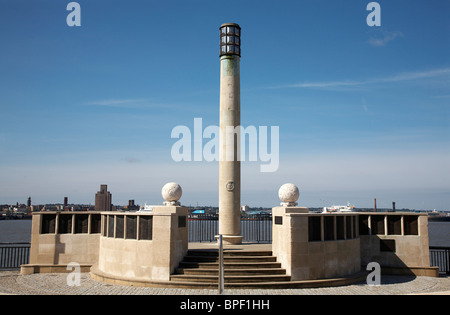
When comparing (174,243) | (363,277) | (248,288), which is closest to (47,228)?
(174,243)

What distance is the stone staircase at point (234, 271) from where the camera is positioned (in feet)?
56.2

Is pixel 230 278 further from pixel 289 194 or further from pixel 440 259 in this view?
pixel 440 259

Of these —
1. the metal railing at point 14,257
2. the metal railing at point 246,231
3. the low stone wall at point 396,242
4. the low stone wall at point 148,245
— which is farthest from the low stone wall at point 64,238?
the low stone wall at point 396,242

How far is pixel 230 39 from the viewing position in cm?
2502

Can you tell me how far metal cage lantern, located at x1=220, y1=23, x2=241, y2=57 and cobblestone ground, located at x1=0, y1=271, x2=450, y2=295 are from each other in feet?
48.6

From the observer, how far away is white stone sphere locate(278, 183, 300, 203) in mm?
19828

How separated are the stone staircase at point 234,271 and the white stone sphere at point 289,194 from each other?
9.16ft

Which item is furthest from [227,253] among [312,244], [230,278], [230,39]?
[230,39]

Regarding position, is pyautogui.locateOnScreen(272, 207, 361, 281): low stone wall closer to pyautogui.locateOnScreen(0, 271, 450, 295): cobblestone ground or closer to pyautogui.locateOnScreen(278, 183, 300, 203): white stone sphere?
pyautogui.locateOnScreen(278, 183, 300, 203): white stone sphere

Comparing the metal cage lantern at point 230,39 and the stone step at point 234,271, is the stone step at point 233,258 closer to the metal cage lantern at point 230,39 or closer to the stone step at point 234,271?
the stone step at point 234,271

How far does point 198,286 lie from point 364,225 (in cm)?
1078

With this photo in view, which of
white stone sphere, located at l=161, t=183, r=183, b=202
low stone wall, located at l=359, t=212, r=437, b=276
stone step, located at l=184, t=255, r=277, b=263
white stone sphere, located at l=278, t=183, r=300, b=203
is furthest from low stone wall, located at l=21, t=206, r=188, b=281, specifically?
low stone wall, located at l=359, t=212, r=437, b=276

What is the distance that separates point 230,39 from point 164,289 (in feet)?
51.9
